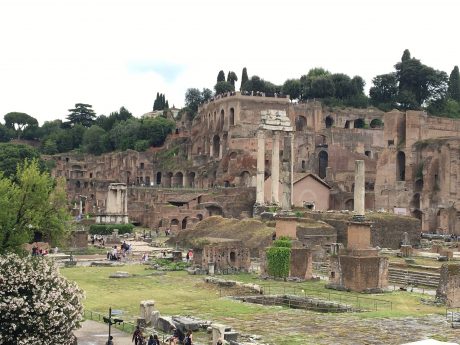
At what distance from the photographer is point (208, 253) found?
123ft

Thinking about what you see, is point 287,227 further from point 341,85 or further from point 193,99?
point 193,99

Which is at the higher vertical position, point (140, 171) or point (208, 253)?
point (140, 171)

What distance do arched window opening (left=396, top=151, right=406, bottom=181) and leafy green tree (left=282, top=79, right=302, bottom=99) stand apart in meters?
28.1

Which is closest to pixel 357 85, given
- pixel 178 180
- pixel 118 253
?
pixel 178 180

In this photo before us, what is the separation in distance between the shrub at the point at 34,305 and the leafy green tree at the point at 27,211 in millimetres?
9985

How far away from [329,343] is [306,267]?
15.9 meters

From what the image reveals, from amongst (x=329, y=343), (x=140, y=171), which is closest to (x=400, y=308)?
(x=329, y=343)

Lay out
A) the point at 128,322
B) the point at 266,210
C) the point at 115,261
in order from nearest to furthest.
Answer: the point at 128,322
the point at 115,261
the point at 266,210

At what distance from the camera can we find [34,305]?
15.9 meters

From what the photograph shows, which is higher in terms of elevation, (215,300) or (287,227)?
(287,227)

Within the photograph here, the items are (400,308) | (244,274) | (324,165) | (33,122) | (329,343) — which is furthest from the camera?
(33,122)

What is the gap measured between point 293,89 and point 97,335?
8115 cm

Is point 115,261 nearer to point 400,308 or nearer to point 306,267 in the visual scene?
point 306,267

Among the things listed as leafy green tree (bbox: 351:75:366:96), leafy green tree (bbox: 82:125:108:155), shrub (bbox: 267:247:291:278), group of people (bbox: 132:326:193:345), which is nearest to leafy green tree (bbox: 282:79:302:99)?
leafy green tree (bbox: 351:75:366:96)
